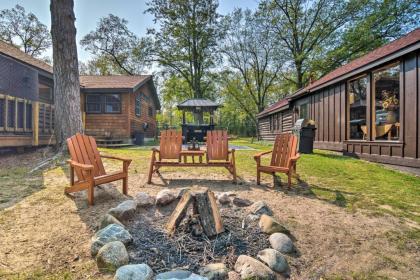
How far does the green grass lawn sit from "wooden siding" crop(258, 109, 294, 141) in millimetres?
8096

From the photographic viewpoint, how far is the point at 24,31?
22.9 meters

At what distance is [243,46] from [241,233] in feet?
76.5

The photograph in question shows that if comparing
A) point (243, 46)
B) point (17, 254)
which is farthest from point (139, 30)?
point (17, 254)

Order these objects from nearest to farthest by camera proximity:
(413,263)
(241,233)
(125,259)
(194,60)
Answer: (125,259) < (413,263) < (241,233) < (194,60)

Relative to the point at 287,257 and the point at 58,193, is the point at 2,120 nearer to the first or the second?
the point at 58,193

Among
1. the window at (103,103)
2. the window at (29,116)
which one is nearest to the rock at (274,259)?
the window at (29,116)

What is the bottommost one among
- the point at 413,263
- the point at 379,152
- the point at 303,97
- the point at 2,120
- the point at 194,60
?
the point at 413,263

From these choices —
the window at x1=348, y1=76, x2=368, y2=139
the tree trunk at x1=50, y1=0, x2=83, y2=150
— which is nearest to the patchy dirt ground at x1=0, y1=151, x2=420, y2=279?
the tree trunk at x1=50, y1=0, x2=83, y2=150

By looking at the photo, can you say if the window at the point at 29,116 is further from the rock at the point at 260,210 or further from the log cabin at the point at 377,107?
the log cabin at the point at 377,107

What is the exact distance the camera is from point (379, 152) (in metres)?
6.21

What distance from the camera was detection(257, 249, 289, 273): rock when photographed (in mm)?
1779

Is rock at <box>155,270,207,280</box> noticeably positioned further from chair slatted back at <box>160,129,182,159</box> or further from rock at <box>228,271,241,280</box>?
chair slatted back at <box>160,129,182,159</box>

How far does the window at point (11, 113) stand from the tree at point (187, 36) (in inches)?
646

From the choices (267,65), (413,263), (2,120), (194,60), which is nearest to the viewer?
(413,263)
